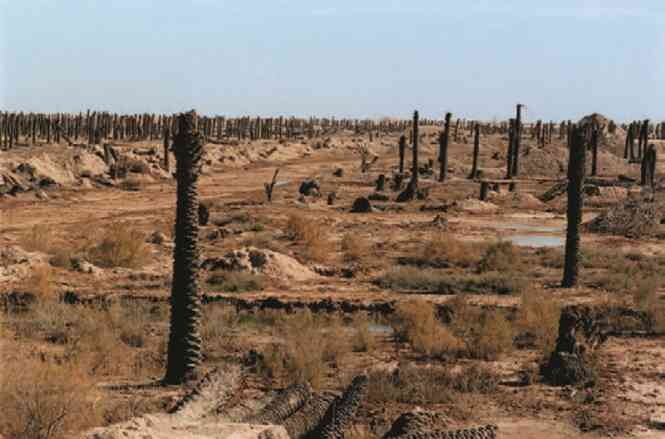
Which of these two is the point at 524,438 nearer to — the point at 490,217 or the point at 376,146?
the point at 490,217

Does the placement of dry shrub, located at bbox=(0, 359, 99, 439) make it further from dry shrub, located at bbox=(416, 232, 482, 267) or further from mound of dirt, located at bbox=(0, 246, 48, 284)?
dry shrub, located at bbox=(416, 232, 482, 267)

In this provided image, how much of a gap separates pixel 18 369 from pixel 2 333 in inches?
180

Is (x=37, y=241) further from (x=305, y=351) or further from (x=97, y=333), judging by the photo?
(x=305, y=351)

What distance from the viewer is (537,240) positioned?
31.2 meters

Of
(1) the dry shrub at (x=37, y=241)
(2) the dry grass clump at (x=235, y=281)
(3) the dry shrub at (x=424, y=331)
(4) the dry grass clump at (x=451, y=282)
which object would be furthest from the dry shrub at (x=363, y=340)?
(1) the dry shrub at (x=37, y=241)

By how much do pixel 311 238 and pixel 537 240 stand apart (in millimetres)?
8766

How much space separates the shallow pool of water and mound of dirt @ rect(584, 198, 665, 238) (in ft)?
7.86

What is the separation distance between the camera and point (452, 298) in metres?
18.8

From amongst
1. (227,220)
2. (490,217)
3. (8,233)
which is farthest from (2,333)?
(490,217)

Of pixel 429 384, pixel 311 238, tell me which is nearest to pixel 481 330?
pixel 429 384

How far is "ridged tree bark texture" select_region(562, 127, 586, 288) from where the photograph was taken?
70.0 ft

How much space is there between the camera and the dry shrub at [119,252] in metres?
23.1

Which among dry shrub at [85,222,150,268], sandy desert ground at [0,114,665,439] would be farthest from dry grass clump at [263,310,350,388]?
dry shrub at [85,222,150,268]

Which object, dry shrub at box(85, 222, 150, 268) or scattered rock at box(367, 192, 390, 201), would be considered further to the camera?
scattered rock at box(367, 192, 390, 201)
